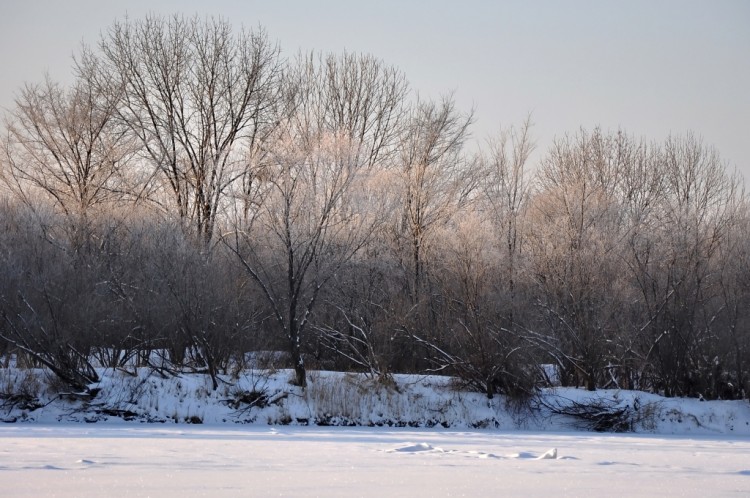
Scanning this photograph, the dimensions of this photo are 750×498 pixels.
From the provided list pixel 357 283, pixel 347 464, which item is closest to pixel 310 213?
pixel 357 283

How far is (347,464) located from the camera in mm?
11320

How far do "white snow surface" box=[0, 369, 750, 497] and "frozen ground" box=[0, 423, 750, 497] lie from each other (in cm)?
3

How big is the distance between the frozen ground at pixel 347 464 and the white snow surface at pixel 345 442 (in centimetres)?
3

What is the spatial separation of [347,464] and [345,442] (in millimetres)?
4013

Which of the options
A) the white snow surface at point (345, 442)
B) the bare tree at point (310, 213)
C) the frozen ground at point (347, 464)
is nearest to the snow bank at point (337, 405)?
the white snow surface at point (345, 442)

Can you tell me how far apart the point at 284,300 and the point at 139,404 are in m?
5.72

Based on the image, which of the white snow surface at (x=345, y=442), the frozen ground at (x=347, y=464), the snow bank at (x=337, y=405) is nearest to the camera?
the frozen ground at (x=347, y=464)

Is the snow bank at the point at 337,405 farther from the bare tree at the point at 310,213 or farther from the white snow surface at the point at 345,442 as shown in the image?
the bare tree at the point at 310,213

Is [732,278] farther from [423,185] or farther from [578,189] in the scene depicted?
[423,185]

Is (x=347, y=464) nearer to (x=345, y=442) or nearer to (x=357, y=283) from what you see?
(x=345, y=442)

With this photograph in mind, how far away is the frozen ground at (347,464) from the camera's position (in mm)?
Answer: 8867

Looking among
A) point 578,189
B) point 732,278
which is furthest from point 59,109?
point 732,278

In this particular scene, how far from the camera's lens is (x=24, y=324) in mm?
20344

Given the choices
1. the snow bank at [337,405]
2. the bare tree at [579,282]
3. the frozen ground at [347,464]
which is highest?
the bare tree at [579,282]
